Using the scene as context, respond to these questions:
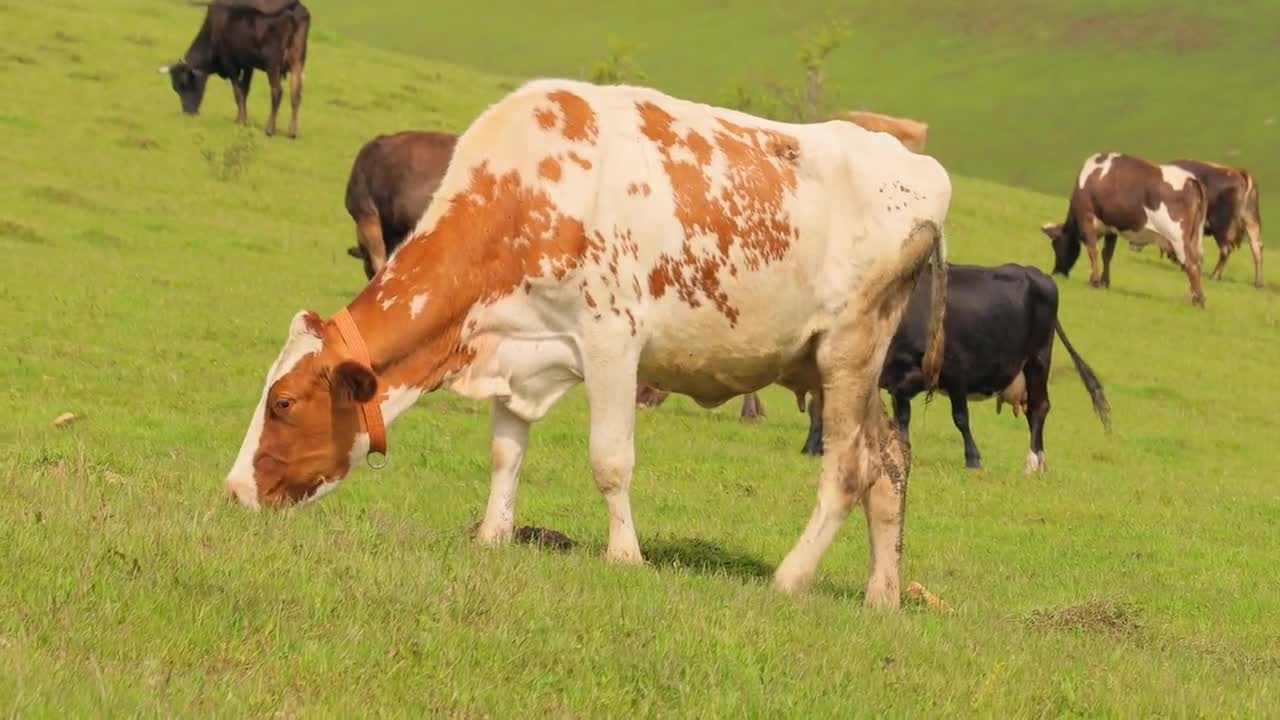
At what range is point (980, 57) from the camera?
89.0 m

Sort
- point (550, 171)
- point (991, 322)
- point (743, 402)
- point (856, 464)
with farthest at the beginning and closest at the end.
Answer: point (743, 402) < point (991, 322) < point (856, 464) < point (550, 171)

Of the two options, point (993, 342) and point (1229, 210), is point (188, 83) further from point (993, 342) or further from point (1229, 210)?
point (993, 342)

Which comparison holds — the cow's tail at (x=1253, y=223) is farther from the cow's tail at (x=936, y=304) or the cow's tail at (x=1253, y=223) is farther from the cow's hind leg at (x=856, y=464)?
the cow's hind leg at (x=856, y=464)

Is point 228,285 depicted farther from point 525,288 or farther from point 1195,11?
point 1195,11

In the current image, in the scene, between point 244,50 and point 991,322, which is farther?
point 244,50

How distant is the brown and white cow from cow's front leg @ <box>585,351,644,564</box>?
0.01 metres

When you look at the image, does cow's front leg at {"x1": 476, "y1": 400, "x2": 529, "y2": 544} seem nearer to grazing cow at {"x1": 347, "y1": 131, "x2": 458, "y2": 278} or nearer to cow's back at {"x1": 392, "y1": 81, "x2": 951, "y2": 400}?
cow's back at {"x1": 392, "y1": 81, "x2": 951, "y2": 400}

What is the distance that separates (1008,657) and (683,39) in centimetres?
8808

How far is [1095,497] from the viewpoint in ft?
51.5

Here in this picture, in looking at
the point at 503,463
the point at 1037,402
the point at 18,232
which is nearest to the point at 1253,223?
the point at 1037,402

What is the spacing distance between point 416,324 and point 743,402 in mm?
10288

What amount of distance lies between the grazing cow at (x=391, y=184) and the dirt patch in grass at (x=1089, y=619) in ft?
42.0

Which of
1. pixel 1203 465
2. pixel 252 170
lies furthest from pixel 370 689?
pixel 252 170

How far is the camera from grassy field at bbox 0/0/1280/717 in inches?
238
